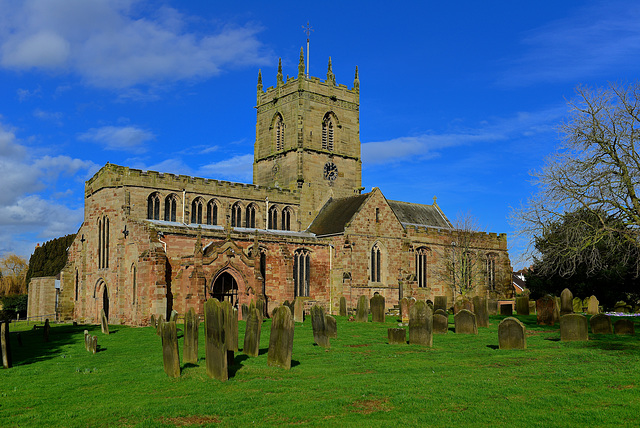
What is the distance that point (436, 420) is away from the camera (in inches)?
393

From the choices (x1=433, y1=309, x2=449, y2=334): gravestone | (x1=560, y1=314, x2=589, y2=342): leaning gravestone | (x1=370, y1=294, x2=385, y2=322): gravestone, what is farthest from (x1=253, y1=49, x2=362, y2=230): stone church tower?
(x1=560, y1=314, x2=589, y2=342): leaning gravestone

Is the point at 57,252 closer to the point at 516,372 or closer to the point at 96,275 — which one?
the point at 96,275

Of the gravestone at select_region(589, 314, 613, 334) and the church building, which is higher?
the church building

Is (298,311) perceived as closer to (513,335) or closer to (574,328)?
(513,335)

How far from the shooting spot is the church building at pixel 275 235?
33188 millimetres

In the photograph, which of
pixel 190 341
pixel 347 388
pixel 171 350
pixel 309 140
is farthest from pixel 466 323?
pixel 309 140

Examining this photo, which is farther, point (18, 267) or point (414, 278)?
point (18, 267)

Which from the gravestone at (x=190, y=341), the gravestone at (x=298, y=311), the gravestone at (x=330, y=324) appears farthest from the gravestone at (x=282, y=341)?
the gravestone at (x=298, y=311)

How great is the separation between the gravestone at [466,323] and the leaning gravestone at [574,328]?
3.66 m

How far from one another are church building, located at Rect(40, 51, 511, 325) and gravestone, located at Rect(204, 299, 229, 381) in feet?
58.0

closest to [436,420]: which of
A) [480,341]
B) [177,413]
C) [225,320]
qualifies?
[177,413]

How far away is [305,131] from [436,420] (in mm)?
39170

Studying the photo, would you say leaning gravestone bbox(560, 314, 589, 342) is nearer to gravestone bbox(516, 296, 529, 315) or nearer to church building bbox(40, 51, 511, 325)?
gravestone bbox(516, 296, 529, 315)

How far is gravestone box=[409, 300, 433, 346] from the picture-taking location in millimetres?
19703
